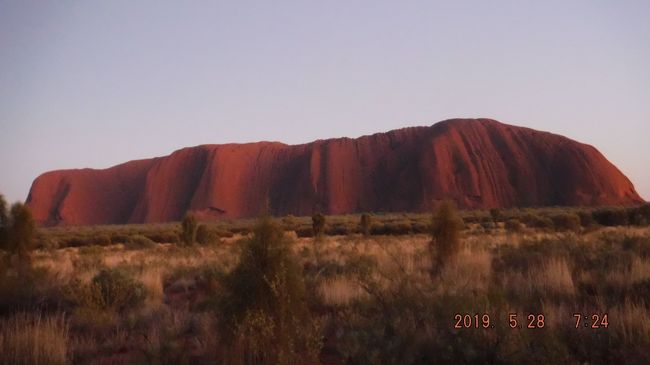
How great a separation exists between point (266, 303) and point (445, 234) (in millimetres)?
7329

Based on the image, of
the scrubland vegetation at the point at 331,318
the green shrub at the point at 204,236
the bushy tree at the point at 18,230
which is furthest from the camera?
the green shrub at the point at 204,236

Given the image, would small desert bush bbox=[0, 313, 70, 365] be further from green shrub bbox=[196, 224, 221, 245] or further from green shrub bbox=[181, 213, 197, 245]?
green shrub bbox=[196, 224, 221, 245]

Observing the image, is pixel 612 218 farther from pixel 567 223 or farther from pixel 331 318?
pixel 331 318

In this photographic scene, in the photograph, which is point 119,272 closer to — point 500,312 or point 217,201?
point 500,312

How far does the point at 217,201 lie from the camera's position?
279 feet

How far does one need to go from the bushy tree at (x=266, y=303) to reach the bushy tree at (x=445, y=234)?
656cm

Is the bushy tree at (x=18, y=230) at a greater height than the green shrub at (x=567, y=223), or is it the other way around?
the bushy tree at (x=18, y=230)

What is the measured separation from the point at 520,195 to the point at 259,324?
72.5m

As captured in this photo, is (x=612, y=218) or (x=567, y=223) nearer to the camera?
(x=567, y=223)

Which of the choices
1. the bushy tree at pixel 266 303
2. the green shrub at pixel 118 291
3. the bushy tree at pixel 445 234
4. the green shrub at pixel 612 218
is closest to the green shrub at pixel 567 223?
the green shrub at pixel 612 218

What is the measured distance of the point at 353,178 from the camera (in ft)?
270

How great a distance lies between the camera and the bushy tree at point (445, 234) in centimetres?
1171

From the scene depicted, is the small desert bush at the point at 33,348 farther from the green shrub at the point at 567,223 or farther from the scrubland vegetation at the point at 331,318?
the green shrub at the point at 567,223

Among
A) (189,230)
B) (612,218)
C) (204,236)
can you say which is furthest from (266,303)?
(612,218)
